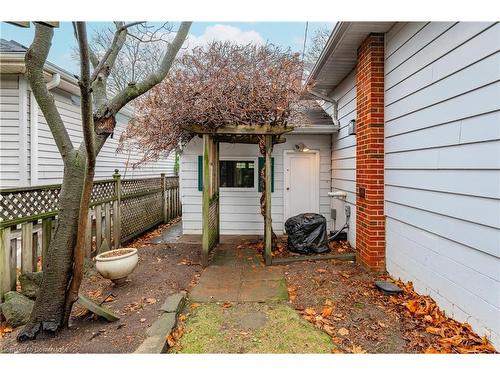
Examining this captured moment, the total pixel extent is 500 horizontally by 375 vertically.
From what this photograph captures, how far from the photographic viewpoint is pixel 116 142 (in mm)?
9375

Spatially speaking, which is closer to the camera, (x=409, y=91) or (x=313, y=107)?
(x=409, y=91)

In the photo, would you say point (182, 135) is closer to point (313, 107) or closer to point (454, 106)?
point (313, 107)

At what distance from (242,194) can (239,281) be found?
3.02 meters

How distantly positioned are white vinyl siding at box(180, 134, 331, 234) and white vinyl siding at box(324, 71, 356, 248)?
314 millimetres

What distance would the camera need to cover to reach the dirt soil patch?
2.38 meters

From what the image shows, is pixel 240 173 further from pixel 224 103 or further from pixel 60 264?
pixel 60 264

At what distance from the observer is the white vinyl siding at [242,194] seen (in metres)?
6.75

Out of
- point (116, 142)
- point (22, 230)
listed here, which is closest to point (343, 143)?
point (22, 230)

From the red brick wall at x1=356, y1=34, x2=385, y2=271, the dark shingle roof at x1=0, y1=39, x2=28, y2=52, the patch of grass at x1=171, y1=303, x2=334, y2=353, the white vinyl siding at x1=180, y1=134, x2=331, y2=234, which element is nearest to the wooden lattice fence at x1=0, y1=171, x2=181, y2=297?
the white vinyl siding at x1=180, y1=134, x2=331, y2=234

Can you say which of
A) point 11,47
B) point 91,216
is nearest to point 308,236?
point 91,216

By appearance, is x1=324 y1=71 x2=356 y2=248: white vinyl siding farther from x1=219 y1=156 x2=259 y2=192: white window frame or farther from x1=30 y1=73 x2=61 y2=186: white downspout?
x1=30 y1=73 x2=61 y2=186: white downspout

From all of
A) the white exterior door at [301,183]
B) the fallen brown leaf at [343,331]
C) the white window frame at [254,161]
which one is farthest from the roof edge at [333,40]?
the fallen brown leaf at [343,331]

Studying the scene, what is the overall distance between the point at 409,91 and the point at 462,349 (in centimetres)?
275

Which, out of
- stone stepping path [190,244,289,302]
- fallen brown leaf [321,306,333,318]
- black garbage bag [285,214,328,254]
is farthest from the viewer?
black garbage bag [285,214,328,254]
